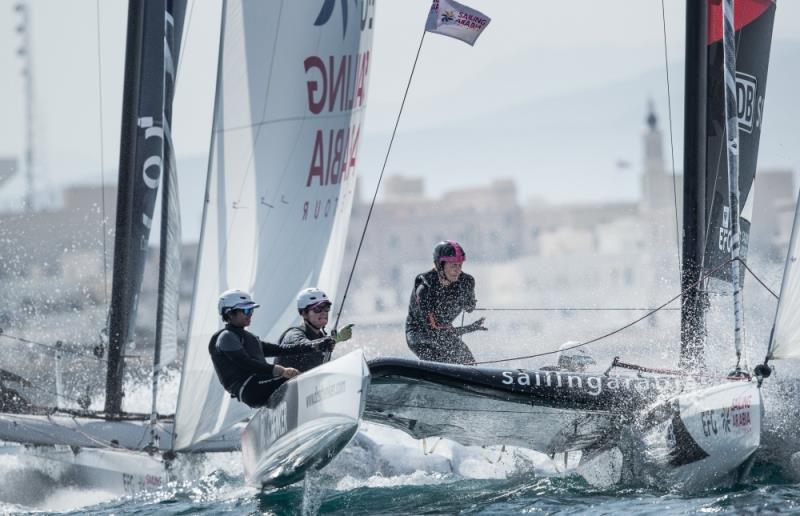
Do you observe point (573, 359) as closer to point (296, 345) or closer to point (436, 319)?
point (436, 319)

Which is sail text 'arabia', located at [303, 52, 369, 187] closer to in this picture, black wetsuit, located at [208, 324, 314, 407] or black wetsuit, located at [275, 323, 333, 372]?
black wetsuit, located at [275, 323, 333, 372]

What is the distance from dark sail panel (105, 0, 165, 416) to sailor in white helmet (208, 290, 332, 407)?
2.48m

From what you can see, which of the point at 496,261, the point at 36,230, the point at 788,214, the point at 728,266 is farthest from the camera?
the point at 496,261

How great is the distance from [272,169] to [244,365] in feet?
6.98

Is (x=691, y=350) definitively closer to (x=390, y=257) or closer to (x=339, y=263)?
(x=339, y=263)

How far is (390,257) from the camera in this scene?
2997 inches

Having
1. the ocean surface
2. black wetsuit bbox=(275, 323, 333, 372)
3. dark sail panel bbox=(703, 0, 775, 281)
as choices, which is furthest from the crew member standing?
dark sail panel bbox=(703, 0, 775, 281)

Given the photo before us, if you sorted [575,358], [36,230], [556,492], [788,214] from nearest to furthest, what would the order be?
[556,492] < [575,358] < [36,230] < [788,214]

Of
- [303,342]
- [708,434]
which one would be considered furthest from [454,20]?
[708,434]

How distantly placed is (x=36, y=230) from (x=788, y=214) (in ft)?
117

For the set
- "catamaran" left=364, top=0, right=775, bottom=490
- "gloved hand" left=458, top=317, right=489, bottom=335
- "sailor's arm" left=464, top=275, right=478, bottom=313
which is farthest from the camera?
"sailor's arm" left=464, top=275, right=478, bottom=313

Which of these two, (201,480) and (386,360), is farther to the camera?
(201,480)

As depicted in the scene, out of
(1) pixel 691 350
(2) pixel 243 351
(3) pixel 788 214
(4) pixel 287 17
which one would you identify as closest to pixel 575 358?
(1) pixel 691 350

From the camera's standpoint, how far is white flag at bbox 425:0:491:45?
806cm
